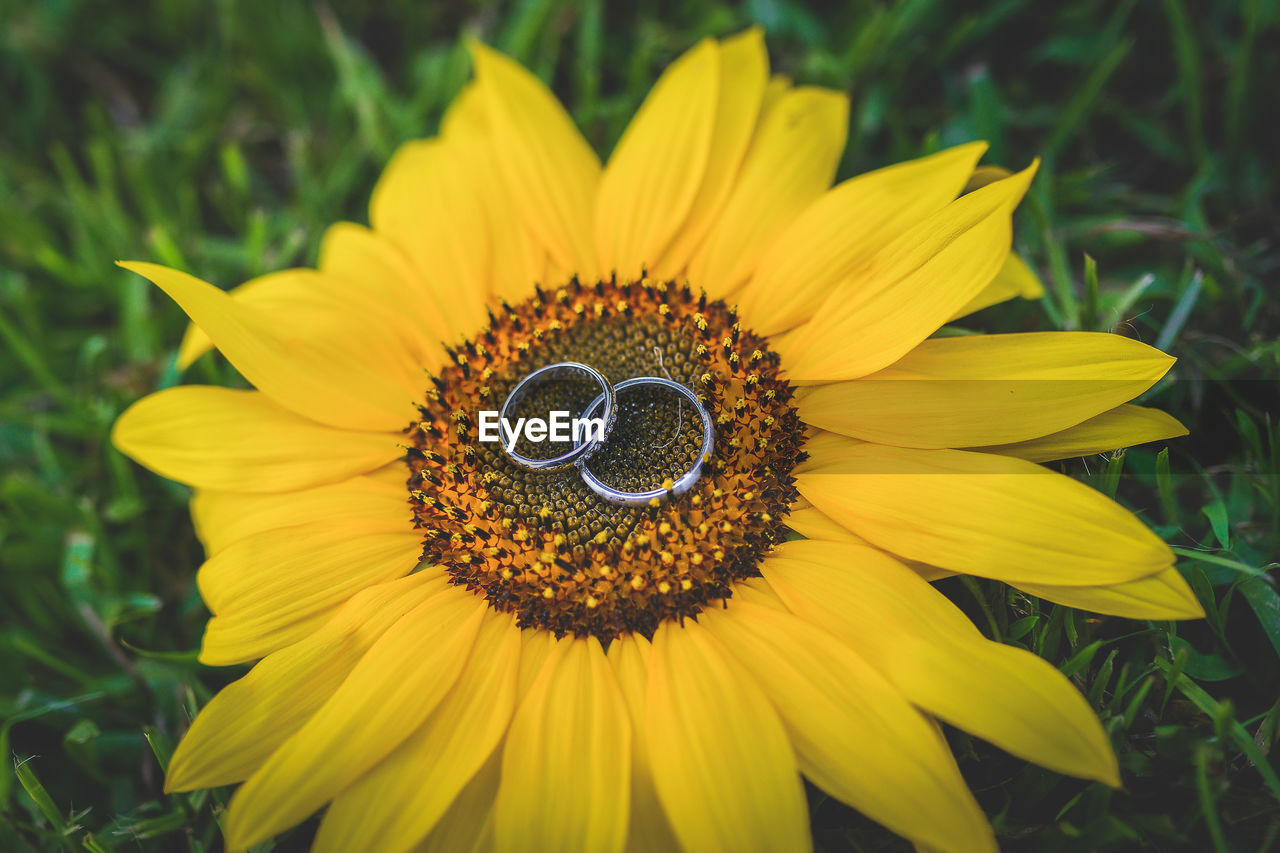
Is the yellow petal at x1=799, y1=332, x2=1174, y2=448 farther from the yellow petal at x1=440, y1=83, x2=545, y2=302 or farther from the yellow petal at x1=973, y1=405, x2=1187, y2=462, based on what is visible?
the yellow petal at x1=440, y1=83, x2=545, y2=302

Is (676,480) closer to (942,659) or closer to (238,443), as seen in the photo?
(942,659)

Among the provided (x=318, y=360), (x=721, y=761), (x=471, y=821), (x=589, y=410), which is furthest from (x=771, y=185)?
(x=471, y=821)

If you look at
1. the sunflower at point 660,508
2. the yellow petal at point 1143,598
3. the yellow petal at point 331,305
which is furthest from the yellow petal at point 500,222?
the yellow petal at point 1143,598

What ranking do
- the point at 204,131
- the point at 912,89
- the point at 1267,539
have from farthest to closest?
1. the point at 204,131
2. the point at 912,89
3. the point at 1267,539

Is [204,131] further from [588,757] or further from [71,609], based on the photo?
[588,757]

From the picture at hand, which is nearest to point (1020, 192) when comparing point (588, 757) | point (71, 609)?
point (588, 757)

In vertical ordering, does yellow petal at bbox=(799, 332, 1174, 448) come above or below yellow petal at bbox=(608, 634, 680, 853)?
above

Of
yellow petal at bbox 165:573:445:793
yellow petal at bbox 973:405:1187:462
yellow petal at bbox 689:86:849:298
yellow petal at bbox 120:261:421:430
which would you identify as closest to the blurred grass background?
yellow petal at bbox 973:405:1187:462
